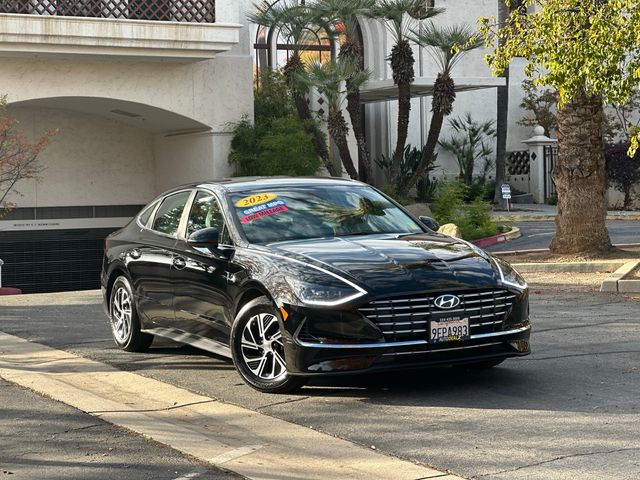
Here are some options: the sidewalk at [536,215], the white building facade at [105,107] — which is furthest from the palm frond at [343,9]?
the sidewalk at [536,215]

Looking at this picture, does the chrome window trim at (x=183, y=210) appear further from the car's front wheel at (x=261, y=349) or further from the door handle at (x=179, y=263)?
the car's front wheel at (x=261, y=349)

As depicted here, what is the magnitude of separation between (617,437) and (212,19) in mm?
17551

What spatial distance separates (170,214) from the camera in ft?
33.7

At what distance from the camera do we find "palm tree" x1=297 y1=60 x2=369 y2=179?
926 inches

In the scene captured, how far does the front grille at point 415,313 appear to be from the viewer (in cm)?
789

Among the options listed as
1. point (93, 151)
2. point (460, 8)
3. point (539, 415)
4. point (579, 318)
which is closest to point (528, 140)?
point (460, 8)

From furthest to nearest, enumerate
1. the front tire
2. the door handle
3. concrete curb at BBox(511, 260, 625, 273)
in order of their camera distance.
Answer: concrete curb at BBox(511, 260, 625, 273) → the front tire → the door handle

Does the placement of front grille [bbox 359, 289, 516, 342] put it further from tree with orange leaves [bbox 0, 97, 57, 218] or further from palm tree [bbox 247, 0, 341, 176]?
palm tree [bbox 247, 0, 341, 176]

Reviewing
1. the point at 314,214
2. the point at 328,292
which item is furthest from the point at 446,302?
the point at 314,214

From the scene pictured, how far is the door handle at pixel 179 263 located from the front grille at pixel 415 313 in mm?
2164

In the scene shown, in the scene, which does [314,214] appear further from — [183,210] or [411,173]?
[411,173]

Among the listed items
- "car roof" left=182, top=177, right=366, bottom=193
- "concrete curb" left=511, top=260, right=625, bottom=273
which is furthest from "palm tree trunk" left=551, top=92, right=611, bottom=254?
"car roof" left=182, top=177, right=366, bottom=193

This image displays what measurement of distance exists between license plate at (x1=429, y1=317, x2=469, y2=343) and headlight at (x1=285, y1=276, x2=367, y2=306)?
1.79ft

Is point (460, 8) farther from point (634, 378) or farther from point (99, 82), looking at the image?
point (634, 378)
